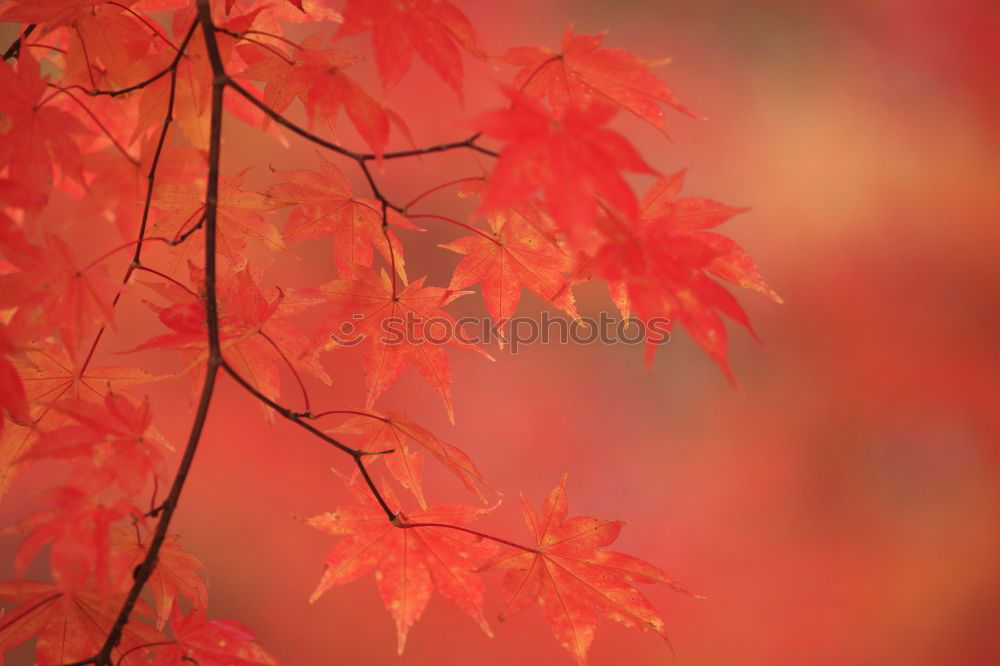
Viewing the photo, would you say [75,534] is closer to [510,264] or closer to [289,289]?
[289,289]

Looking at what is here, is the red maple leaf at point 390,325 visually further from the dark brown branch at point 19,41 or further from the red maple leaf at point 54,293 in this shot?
the dark brown branch at point 19,41

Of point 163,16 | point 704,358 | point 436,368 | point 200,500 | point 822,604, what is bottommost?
point 822,604

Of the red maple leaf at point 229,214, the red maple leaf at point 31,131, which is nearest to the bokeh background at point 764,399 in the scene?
the red maple leaf at point 229,214

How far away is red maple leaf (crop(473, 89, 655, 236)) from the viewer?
A: 1.48 ft

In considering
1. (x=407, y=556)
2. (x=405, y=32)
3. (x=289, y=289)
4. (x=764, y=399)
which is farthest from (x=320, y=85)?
(x=764, y=399)

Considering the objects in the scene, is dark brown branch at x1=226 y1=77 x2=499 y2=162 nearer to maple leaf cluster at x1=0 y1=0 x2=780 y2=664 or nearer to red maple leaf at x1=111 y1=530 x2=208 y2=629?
maple leaf cluster at x1=0 y1=0 x2=780 y2=664

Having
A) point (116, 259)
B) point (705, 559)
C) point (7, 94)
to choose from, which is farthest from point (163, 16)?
point (705, 559)

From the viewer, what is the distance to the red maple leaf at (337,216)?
0.77 metres

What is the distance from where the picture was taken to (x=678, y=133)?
209 centimetres

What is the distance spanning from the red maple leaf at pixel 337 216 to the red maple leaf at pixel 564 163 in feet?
0.94

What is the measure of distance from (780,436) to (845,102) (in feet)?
3.04

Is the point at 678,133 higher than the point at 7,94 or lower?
higher

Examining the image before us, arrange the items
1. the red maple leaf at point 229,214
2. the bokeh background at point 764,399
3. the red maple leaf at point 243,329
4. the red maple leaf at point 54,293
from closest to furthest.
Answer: the red maple leaf at point 54,293 → the red maple leaf at point 243,329 → the red maple leaf at point 229,214 → the bokeh background at point 764,399

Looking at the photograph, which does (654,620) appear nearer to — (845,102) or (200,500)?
(200,500)
